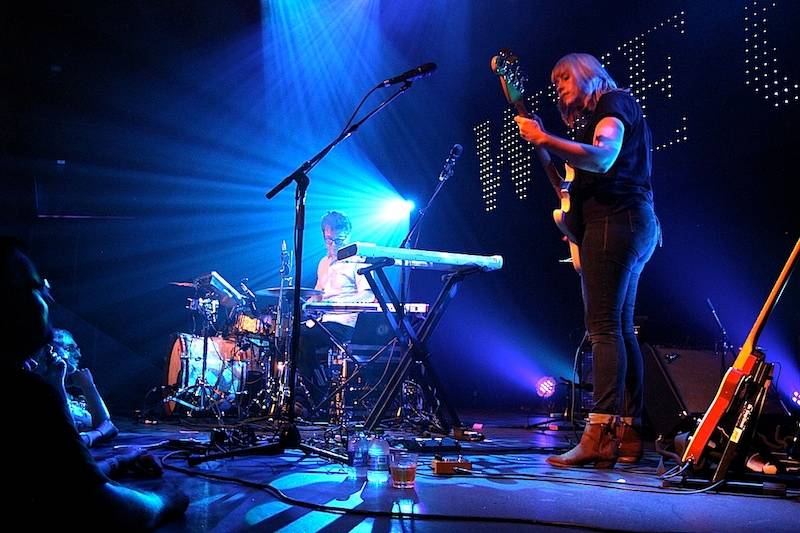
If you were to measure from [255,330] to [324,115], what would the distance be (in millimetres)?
3550

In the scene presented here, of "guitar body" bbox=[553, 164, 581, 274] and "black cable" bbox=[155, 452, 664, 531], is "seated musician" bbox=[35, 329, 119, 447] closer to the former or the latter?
"black cable" bbox=[155, 452, 664, 531]

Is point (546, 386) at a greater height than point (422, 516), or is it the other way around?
point (422, 516)

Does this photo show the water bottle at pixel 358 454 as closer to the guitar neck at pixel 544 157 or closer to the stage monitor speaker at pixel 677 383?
the guitar neck at pixel 544 157

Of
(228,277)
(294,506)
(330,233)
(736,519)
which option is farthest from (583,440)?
(228,277)

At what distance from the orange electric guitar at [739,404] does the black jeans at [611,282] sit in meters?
0.45

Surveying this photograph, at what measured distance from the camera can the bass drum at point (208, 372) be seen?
591cm

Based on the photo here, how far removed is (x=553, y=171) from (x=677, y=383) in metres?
2.14

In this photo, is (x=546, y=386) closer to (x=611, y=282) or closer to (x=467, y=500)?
(x=611, y=282)

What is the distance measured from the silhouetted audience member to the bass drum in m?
4.60

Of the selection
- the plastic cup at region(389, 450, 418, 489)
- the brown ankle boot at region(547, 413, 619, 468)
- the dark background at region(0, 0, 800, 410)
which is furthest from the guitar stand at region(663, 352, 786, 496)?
the dark background at region(0, 0, 800, 410)

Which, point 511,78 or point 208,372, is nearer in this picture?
point 511,78

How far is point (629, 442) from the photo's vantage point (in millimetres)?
2865

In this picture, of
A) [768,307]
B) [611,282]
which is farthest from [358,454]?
[768,307]

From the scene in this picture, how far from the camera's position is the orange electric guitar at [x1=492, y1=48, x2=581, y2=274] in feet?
9.73
